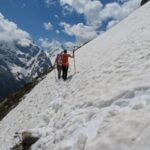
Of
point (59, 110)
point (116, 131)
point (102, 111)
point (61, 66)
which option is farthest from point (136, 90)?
point (61, 66)

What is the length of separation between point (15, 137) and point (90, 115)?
6654 mm

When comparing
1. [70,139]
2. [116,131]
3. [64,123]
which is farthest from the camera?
[64,123]

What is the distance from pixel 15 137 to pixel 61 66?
1104cm

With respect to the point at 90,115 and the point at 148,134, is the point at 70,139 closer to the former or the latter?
the point at 90,115

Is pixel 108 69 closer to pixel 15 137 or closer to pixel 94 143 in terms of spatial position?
pixel 15 137

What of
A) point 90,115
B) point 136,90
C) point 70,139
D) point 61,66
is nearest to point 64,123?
point 90,115

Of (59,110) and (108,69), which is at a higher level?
(108,69)

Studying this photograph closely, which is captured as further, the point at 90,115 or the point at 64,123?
the point at 64,123

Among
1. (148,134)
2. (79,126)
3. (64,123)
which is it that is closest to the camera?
(148,134)

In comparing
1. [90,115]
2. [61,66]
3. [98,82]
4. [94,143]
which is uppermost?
[61,66]

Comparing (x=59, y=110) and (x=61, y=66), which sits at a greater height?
(x=61, y=66)

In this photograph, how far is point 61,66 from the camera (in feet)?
86.3

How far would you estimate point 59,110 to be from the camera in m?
14.5

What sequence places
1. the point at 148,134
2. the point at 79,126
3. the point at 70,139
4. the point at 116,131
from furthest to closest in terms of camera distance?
the point at 79,126
the point at 70,139
the point at 116,131
the point at 148,134
